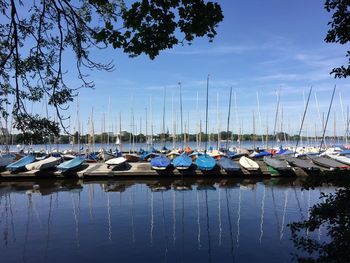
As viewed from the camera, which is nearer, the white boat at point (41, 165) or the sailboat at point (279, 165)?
the sailboat at point (279, 165)

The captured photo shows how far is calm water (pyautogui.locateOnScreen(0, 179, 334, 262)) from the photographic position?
11875 millimetres

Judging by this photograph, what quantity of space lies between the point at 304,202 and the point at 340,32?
17074 mm

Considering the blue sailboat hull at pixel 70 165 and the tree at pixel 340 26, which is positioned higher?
the tree at pixel 340 26

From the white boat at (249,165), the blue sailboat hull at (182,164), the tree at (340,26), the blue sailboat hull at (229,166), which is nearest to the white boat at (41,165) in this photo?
the blue sailboat hull at (182,164)

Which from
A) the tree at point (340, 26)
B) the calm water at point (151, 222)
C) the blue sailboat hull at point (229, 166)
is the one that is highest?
the tree at point (340, 26)

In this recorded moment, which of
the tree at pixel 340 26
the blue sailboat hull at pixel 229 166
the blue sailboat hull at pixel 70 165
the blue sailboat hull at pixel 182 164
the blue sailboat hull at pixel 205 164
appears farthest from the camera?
the blue sailboat hull at pixel 70 165

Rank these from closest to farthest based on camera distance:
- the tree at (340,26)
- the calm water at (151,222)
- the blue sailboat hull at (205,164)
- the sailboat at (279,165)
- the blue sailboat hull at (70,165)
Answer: the tree at (340,26) → the calm water at (151,222) → the blue sailboat hull at (205,164) → the sailboat at (279,165) → the blue sailboat hull at (70,165)

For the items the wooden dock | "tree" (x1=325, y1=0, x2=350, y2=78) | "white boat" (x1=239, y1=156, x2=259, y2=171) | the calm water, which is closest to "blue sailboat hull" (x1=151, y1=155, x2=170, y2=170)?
the wooden dock

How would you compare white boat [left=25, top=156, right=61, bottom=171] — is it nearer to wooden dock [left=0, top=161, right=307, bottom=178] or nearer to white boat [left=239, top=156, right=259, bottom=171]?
wooden dock [left=0, top=161, right=307, bottom=178]

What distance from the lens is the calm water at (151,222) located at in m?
11.9

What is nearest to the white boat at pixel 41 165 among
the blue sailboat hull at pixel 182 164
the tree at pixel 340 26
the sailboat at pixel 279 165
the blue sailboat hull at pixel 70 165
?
the blue sailboat hull at pixel 70 165

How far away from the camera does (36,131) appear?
21.8ft

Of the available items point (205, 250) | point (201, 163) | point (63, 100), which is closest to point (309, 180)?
point (63, 100)

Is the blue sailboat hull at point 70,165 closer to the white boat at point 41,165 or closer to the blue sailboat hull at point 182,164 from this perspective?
the white boat at point 41,165
